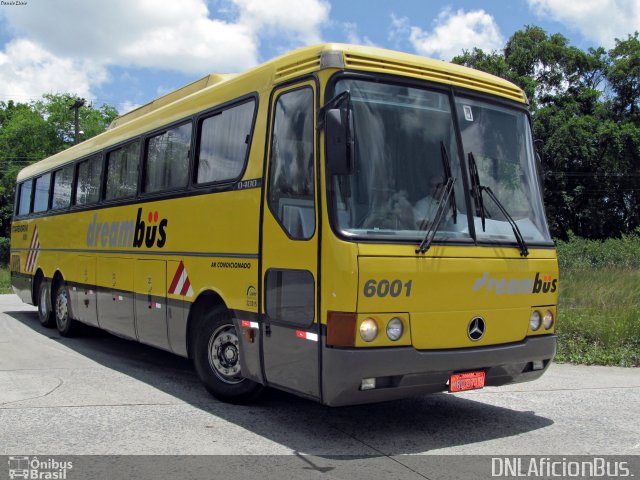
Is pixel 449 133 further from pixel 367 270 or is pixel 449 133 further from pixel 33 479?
pixel 33 479

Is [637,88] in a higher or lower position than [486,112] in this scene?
higher

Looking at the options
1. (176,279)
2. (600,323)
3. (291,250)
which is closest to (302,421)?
(291,250)

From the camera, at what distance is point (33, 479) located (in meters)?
4.91

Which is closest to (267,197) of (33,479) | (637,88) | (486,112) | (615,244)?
(486,112)

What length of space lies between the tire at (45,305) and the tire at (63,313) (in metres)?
0.39

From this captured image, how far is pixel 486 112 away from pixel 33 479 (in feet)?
16.1

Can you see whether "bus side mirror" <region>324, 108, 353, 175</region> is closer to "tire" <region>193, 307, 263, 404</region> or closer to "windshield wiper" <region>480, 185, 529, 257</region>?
"windshield wiper" <region>480, 185, 529, 257</region>

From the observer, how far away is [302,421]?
657 cm

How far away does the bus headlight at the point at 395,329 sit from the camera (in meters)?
5.47

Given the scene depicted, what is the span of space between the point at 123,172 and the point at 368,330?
5724 millimetres

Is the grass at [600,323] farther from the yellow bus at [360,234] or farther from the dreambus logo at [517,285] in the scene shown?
the yellow bus at [360,234]

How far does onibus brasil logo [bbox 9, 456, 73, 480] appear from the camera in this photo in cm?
496

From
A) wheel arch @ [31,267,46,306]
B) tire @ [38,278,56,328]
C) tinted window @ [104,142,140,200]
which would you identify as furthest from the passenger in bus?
wheel arch @ [31,267,46,306]

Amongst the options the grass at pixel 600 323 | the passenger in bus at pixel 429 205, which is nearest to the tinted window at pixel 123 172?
the passenger in bus at pixel 429 205
